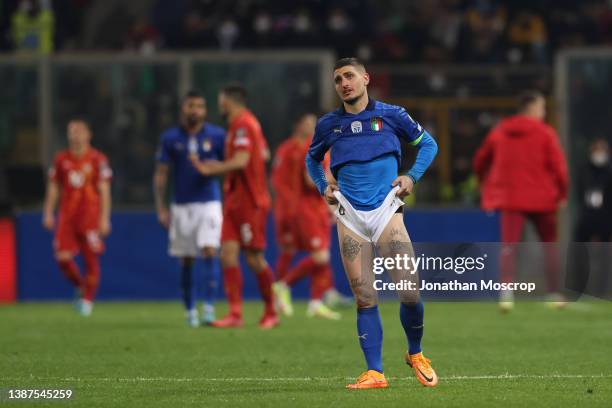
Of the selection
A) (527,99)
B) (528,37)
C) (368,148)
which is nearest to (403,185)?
(368,148)

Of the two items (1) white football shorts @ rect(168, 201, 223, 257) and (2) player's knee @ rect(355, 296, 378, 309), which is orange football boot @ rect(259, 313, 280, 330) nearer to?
(1) white football shorts @ rect(168, 201, 223, 257)

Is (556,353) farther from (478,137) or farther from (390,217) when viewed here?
(478,137)

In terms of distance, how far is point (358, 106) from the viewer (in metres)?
8.87

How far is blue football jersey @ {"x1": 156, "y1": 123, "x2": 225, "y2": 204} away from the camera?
14.4 metres

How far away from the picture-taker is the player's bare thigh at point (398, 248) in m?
8.59

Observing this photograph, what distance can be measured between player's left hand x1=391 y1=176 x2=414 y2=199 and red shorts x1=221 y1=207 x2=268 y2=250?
202 inches

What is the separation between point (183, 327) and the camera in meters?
14.3

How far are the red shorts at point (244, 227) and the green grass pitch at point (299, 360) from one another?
2.73 ft

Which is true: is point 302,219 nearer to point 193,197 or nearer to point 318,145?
point 193,197

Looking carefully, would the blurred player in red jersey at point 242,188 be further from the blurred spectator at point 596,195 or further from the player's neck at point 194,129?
the blurred spectator at point 596,195

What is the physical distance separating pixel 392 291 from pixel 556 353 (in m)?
3.09

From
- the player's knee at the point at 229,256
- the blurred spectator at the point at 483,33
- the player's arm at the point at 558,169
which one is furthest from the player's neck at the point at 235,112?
the blurred spectator at the point at 483,33

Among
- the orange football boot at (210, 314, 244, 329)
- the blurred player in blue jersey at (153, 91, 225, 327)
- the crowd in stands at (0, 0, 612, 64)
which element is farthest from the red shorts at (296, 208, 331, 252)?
the crowd in stands at (0, 0, 612, 64)

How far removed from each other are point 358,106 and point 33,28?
14759 millimetres
